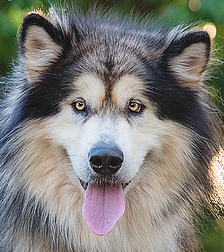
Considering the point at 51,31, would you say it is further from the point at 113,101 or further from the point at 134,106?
the point at 134,106

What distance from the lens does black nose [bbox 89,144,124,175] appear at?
245 centimetres

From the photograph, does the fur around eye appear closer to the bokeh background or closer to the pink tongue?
the pink tongue

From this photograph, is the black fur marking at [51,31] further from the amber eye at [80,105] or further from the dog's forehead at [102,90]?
the amber eye at [80,105]

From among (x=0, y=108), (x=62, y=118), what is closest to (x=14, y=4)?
(x=0, y=108)

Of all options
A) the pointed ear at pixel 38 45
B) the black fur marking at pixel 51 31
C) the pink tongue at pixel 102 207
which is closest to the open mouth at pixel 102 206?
the pink tongue at pixel 102 207

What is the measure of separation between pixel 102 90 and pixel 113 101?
0.11 metres

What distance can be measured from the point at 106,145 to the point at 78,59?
730mm

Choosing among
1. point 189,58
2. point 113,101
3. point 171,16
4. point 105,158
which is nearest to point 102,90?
point 113,101

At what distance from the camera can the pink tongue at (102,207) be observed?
8.64 ft

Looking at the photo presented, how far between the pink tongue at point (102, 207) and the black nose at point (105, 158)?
9.1 inches

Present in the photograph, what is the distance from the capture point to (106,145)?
2469 mm

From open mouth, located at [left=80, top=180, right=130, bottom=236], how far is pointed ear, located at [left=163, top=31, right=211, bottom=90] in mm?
937

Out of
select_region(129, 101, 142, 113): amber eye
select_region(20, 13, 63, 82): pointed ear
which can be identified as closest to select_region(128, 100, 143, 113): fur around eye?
select_region(129, 101, 142, 113): amber eye

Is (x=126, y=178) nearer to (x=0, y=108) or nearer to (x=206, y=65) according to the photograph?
(x=206, y=65)
